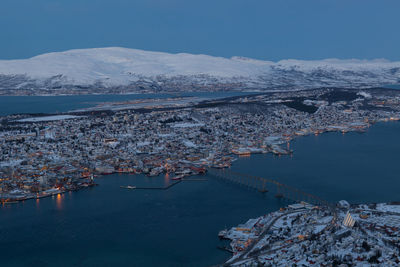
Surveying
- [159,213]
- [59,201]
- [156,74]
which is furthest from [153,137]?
[156,74]

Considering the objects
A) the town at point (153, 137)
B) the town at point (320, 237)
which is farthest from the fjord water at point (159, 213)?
the town at point (153, 137)

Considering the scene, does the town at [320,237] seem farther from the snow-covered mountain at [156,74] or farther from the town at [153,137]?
the snow-covered mountain at [156,74]

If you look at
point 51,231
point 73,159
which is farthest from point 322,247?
point 73,159

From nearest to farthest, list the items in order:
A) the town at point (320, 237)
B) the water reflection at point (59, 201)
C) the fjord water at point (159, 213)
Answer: the town at point (320, 237)
the fjord water at point (159, 213)
the water reflection at point (59, 201)

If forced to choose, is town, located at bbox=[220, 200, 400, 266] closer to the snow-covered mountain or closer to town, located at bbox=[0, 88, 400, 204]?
town, located at bbox=[0, 88, 400, 204]

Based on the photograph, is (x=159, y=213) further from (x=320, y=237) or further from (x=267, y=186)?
(x=320, y=237)

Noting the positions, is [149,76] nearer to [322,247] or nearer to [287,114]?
[287,114]

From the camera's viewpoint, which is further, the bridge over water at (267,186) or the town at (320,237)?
the bridge over water at (267,186)
